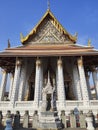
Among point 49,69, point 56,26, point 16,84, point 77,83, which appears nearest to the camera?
point 16,84

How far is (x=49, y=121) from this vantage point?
7.27 metres

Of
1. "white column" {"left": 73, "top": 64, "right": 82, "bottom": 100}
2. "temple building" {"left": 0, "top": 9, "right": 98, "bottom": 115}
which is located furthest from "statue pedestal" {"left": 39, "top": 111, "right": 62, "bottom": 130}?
"white column" {"left": 73, "top": 64, "right": 82, "bottom": 100}

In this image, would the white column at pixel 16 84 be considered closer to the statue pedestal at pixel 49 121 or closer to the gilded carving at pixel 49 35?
the gilded carving at pixel 49 35

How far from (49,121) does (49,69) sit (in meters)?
8.86

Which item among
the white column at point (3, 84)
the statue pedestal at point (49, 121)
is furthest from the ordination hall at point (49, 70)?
the statue pedestal at point (49, 121)

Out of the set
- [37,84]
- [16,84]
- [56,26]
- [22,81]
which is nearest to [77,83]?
[37,84]

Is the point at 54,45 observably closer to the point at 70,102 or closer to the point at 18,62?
the point at 18,62

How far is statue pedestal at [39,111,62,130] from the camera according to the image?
7.18 meters

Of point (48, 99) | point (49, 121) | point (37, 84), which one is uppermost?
point (37, 84)

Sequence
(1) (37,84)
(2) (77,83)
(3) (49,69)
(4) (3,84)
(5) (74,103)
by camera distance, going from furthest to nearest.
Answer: (3) (49,69) → (4) (3,84) → (2) (77,83) → (1) (37,84) → (5) (74,103)

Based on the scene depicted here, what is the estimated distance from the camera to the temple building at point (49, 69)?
39.3ft

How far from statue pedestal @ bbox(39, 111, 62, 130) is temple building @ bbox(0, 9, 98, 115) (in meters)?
1.06

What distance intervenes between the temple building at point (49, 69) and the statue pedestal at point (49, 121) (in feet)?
3.47

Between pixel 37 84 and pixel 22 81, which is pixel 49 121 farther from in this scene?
pixel 22 81
